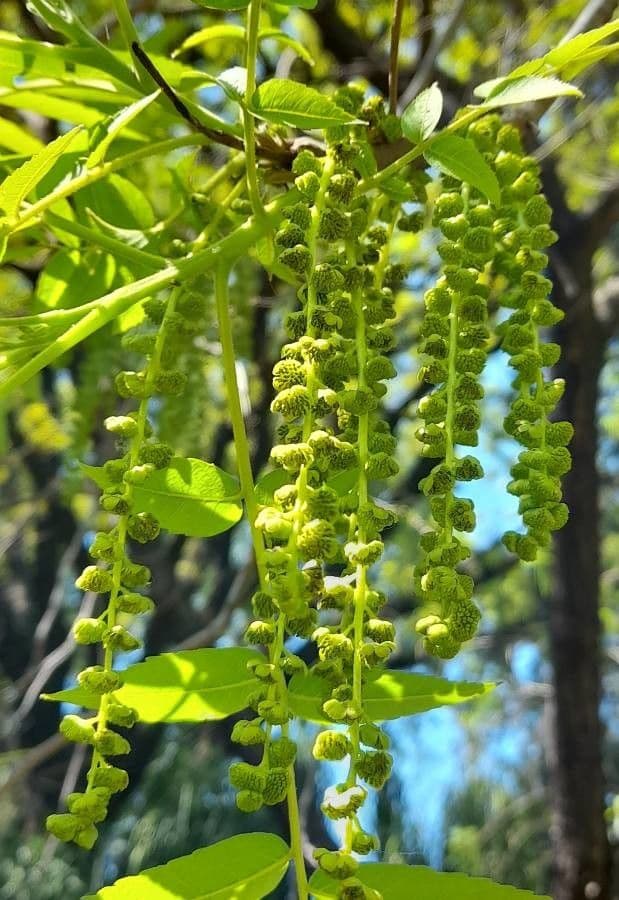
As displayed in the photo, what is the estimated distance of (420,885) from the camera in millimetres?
566

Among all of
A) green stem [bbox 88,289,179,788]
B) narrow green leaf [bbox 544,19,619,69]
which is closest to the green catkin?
green stem [bbox 88,289,179,788]

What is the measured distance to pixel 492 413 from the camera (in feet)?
16.1

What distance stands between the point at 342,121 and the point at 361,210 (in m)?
0.07

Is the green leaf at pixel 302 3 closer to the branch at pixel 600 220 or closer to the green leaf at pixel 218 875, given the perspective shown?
the green leaf at pixel 218 875

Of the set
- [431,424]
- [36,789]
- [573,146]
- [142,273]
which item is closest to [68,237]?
[142,273]

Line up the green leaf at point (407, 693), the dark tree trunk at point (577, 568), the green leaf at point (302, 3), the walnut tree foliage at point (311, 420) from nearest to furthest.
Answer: the walnut tree foliage at point (311, 420), the green leaf at point (407, 693), the green leaf at point (302, 3), the dark tree trunk at point (577, 568)

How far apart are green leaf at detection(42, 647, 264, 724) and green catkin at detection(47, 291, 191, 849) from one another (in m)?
0.05

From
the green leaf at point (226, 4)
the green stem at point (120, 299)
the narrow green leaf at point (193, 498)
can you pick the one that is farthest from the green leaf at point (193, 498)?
the green leaf at point (226, 4)

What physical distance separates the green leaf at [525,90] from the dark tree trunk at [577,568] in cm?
153

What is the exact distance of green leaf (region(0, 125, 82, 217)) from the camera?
0.59 metres

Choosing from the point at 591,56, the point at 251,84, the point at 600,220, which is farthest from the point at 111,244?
the point at 600,220

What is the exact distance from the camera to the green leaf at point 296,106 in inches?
24.0

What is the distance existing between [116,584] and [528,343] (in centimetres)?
33

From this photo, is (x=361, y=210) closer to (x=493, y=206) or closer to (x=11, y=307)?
(x=493, y=206)
